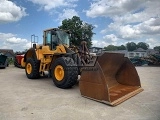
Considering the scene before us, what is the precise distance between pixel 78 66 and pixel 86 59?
66 centimetres

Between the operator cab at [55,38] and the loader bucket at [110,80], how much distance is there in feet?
8.57

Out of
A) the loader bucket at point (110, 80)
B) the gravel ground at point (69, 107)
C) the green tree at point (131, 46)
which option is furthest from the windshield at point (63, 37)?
the green tree at point (131, 46)

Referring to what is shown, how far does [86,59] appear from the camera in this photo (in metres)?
7.40

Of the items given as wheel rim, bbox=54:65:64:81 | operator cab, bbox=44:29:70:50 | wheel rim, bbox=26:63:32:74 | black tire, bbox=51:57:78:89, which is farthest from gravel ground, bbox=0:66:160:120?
wheel rim, bbox=26:63:32:74

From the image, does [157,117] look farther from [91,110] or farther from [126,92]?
[126,92]

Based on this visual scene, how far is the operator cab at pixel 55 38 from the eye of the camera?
27.2 ft

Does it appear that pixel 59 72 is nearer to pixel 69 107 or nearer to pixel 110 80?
pixel 110 80

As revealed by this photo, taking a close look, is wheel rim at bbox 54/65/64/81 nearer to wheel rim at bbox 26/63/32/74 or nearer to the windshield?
the windshield

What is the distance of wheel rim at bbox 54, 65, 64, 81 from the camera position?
6949 mm

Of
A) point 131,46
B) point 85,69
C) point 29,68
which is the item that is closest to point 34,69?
point 29,68

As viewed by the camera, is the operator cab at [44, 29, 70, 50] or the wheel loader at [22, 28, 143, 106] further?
the operator cab at [44, 29, 70, 50]

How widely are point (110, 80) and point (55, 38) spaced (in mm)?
3030

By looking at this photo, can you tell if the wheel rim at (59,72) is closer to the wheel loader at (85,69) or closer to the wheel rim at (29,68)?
the wheel loader at (85,69)

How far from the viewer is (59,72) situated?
7191 mm
